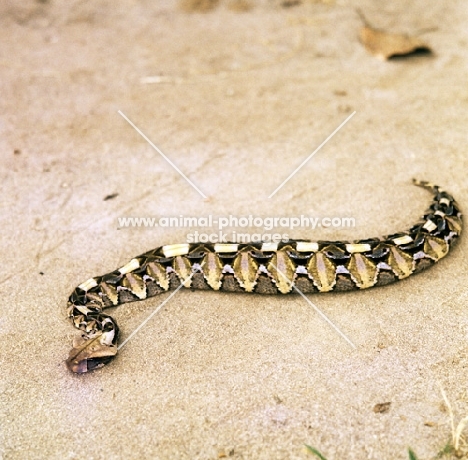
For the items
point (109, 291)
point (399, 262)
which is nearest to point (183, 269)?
point (109, 291)

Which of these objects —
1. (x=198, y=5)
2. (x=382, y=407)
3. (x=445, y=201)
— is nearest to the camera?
(x=382, y=407)

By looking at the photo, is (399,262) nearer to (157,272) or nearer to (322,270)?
(322,270)

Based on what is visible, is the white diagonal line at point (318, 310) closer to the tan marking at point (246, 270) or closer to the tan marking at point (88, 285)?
the tan marking at point (246, 270)

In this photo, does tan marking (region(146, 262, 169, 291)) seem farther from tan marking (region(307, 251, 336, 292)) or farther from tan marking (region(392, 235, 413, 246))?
tan marking (region(392, 235, 413, 246))

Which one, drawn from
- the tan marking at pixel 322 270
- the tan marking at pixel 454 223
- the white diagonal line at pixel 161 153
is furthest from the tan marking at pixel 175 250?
the tan marking at pixel 454 223

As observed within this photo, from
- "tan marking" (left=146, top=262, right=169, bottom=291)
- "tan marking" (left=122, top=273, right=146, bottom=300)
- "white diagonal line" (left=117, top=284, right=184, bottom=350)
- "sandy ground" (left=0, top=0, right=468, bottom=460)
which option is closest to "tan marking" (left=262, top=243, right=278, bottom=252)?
"sandy ground" (left=0, top=0, right=468, bottom=460)

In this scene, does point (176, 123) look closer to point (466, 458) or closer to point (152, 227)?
point (152, 227)
